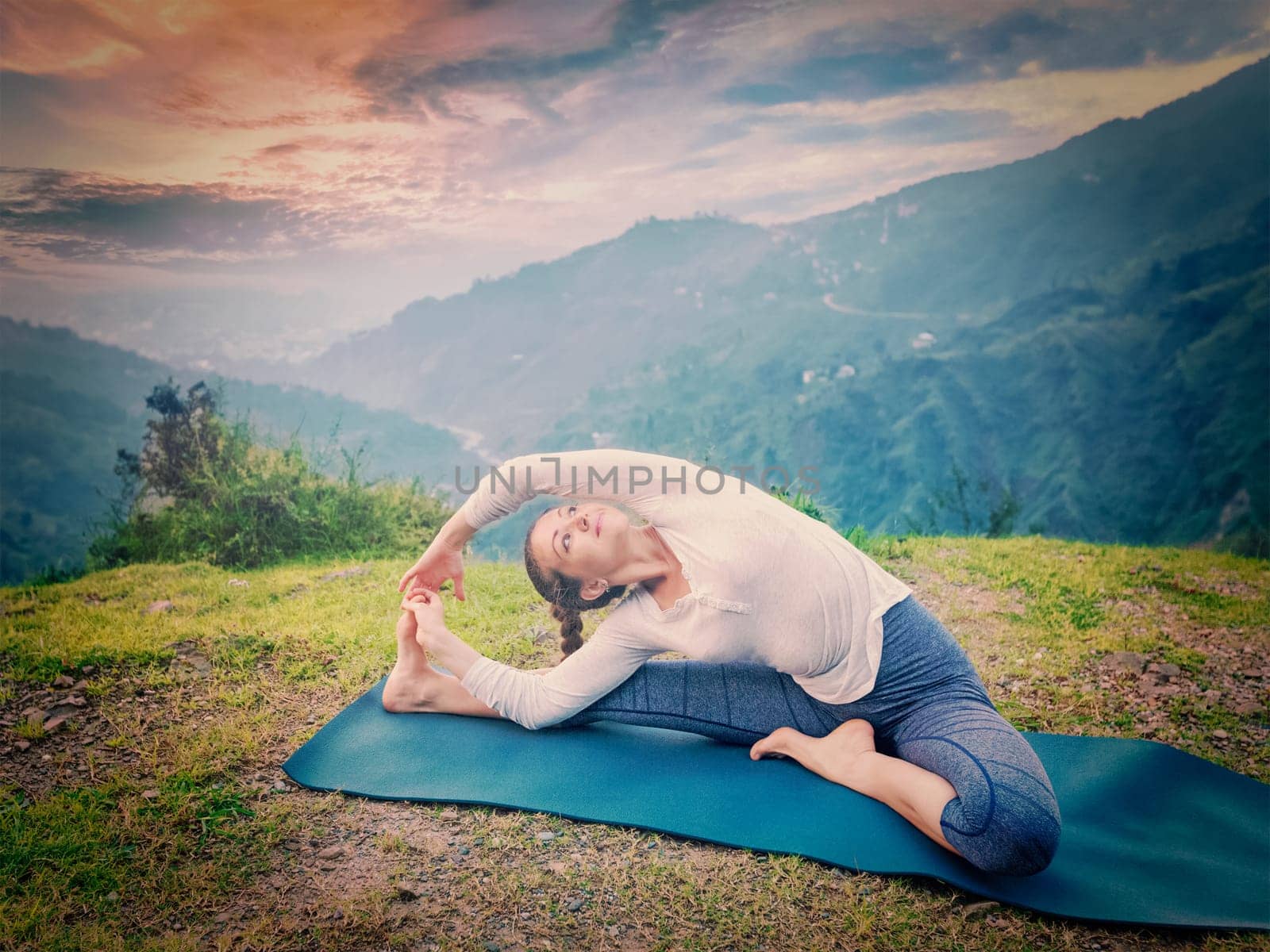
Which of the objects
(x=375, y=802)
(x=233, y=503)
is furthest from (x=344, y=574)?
(x=375, y=802)

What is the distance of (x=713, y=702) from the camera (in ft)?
7.72

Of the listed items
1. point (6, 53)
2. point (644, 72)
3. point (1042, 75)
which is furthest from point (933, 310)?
point (6, 53)

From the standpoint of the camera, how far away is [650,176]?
619 centimetres

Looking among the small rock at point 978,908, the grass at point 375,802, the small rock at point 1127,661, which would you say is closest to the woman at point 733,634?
the small rock at point 978,908

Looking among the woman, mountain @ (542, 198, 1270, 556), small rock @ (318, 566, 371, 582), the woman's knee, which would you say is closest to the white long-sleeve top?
the woman

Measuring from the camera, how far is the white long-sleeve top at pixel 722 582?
6.73 ft

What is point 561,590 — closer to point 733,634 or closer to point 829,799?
point 733,634

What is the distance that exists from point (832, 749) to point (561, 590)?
2.67 feet

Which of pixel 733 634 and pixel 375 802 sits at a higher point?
pixel 733 634

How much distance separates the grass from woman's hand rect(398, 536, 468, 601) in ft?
1.95

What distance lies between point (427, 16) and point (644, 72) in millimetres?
1522

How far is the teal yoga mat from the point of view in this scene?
1.85 metres

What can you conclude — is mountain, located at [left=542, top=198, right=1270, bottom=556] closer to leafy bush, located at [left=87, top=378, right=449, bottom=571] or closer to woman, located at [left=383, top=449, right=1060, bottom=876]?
leafy bush, located at [left=87, top=378, right=449, bottom=571]

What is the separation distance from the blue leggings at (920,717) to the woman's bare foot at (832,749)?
41 mm
